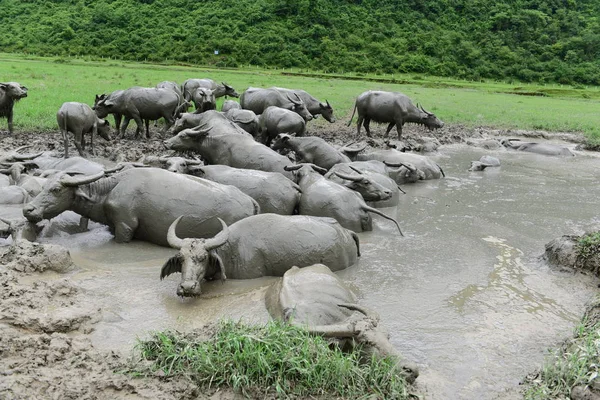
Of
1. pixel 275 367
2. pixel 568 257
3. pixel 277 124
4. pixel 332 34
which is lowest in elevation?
pixel 568 257

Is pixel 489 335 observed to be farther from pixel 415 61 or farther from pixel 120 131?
pixel 415 61

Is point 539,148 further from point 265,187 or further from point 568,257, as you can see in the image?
point 265,187

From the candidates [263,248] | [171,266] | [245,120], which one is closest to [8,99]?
[245,120]

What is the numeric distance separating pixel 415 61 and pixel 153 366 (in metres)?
48.3

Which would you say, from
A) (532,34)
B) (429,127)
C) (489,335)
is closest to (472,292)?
(489,335)

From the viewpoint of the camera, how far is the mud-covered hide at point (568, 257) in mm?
6496

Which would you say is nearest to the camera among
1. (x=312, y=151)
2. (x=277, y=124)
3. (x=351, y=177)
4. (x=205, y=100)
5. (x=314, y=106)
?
(x=351, y=177)

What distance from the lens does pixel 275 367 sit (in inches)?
147

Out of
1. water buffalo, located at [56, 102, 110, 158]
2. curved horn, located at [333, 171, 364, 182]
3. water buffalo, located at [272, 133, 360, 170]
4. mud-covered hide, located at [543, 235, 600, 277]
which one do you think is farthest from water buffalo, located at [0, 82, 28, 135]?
mud-covered hide, located at [543, 235, 600, 277]

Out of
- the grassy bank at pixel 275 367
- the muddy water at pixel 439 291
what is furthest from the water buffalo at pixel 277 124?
the grassy bank at pixel 275 367

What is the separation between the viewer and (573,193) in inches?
440

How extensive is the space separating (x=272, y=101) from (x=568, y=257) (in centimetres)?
993

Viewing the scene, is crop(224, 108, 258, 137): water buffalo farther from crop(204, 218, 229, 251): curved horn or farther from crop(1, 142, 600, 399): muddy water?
crop(204, 218, 229, 251): curved horn

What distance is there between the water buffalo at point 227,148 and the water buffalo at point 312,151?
1.22m
